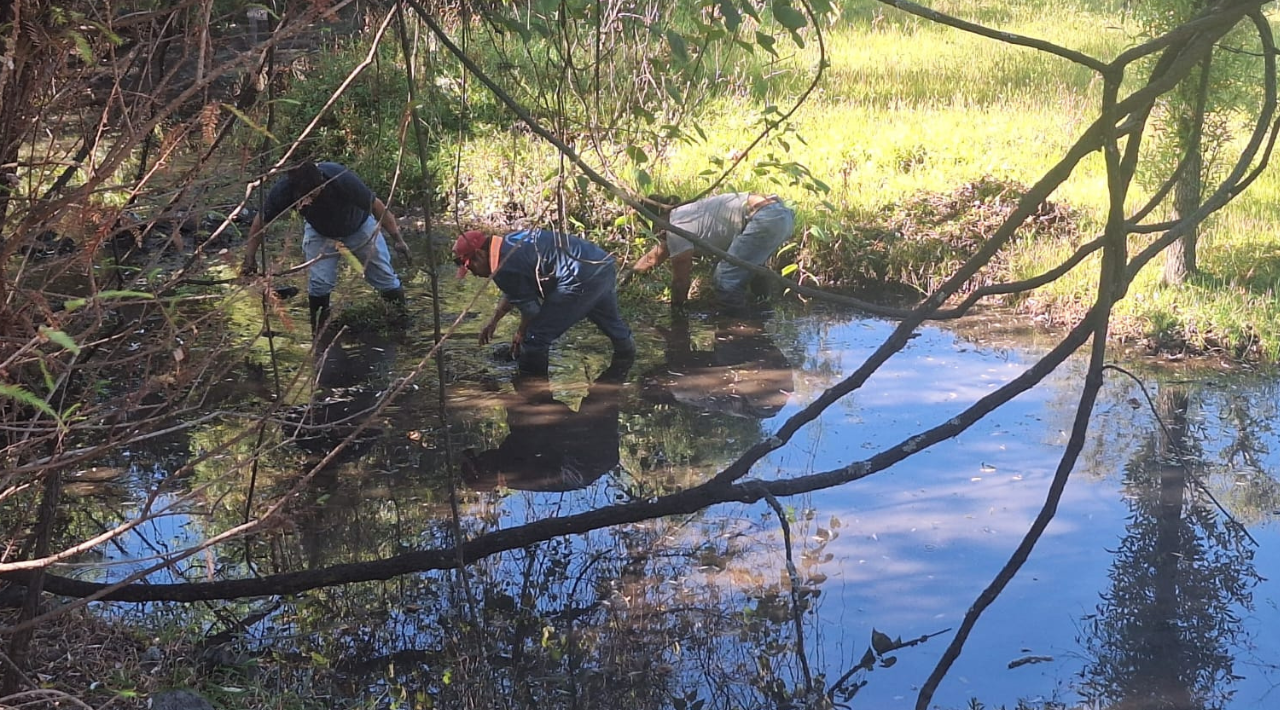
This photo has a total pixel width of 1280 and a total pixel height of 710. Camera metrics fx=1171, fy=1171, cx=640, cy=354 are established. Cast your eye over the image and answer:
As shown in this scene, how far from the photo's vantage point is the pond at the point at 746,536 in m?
4.43

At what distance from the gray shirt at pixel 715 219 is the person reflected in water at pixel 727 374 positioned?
0.63 meters

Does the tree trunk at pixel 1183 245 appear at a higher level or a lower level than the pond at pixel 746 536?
higher

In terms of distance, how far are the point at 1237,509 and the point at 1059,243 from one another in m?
4.05

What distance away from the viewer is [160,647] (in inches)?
169

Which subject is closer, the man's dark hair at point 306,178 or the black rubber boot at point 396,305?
the man's dark hair at point 306,178

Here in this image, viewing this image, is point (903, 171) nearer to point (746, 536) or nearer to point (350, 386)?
point (350, 386)

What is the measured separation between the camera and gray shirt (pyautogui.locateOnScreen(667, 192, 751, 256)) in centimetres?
882

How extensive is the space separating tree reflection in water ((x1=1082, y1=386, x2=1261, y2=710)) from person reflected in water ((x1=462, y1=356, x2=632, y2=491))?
2.73 metres

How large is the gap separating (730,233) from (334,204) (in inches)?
114

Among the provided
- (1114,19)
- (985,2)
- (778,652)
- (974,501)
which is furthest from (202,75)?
(985,2)

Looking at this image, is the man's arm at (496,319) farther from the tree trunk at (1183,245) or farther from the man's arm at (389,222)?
the tree trunk at (1183,245)

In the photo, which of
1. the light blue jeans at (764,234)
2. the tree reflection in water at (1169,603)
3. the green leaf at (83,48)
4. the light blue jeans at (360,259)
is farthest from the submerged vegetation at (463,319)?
the tree reflection in water at (1169,603)

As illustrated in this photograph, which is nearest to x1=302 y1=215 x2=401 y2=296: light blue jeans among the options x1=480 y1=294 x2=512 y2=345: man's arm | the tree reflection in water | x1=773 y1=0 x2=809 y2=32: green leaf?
x1=480 y1=294 x2=512 y2=345: man's arm

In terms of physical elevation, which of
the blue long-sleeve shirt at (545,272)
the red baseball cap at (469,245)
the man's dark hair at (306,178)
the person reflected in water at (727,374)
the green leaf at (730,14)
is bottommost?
the person reflected in water at (727,374)
